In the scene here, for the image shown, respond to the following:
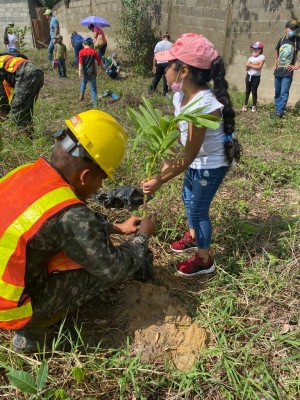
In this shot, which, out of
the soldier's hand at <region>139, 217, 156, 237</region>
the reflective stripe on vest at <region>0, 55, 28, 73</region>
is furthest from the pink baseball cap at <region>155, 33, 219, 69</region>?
the reflective stripe on vest at <region>0, 55, 28, 73</region>

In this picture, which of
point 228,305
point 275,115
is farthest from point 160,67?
point 228,305

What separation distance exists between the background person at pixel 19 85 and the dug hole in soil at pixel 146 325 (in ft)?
8.64

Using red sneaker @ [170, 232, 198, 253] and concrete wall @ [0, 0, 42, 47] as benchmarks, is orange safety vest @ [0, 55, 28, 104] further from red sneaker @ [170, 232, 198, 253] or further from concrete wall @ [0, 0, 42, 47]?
concrete wall @ [0, 0, 42, 47]

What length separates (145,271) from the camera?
7.68 feet

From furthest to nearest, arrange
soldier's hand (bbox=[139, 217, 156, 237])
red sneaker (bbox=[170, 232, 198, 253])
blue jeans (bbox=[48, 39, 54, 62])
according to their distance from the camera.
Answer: blue jeans (bbox=[48, 39, 54, 62]), red sneaker (bbox=[170, 232, 198, 253]), soldier's hand (bbox=[139, 217, 156, 237])

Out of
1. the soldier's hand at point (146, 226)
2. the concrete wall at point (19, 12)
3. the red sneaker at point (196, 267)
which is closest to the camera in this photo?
the soldier's hand at point (146, 226)

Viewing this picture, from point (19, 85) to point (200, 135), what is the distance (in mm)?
2971

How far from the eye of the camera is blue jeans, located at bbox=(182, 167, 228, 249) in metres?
2.22

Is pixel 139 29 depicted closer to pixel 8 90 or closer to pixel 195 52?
pixel 8 90

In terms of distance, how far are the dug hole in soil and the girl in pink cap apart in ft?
1.35

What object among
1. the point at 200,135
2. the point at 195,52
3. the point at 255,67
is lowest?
the point at 255,67

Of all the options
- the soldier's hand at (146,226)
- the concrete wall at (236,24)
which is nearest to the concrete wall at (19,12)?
the concrete wall at (236,24)

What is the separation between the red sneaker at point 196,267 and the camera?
97.7 inches

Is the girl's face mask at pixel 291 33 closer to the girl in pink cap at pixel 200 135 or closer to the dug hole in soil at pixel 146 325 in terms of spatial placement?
the girl in pink cap at pixel 200 135
